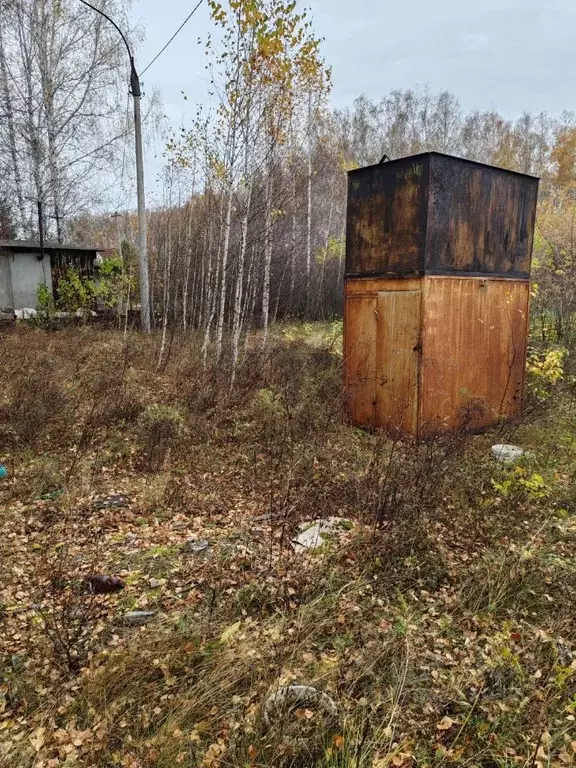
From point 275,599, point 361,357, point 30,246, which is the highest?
point 30,246

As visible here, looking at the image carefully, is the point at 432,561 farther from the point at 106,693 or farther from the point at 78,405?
the point at 78,405

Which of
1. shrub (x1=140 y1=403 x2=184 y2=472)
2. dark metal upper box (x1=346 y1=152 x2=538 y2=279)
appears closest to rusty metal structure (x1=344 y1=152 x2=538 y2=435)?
dark metal upper box (x1=346 y1=152 x2=538 y2=279)

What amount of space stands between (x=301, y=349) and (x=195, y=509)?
711cm

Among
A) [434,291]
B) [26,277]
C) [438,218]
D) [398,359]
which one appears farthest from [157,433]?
[26,277]

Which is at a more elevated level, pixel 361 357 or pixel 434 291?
pixel 434 291

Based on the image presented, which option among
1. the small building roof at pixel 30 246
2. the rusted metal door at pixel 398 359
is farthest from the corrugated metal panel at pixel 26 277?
the rusted metal door at pixel 398 359

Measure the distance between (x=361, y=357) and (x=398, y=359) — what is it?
68cm

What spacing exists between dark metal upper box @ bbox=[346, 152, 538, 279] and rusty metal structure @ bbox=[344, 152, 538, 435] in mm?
13

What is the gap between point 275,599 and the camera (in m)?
3.21

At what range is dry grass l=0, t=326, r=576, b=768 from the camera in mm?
2254

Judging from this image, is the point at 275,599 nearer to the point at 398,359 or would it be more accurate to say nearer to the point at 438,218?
the point at 398,359

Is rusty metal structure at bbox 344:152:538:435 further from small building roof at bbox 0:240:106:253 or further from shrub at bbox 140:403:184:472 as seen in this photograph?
small building roof at bbox 0:240:106:253

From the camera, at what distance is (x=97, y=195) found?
57.1 ft

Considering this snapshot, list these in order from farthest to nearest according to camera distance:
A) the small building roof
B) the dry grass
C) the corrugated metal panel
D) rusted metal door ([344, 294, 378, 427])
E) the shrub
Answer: the corrugated metal panel
the small building roof
rusted metal door ([344, 294, 378, 427])
the shrub
the dry grass
